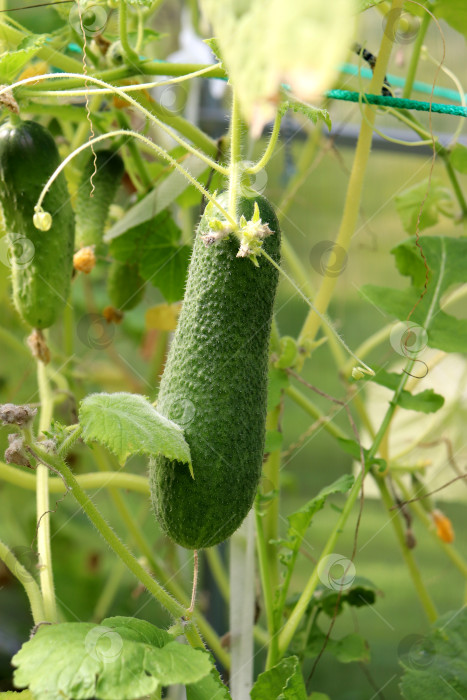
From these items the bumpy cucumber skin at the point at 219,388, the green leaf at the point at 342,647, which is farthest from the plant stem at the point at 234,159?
the green leaf at the point at 342,647

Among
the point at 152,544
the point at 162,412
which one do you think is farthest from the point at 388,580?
the point at 162,412

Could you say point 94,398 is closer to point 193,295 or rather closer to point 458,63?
point 193,295

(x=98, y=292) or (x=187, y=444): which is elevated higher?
(x=98, y=292)

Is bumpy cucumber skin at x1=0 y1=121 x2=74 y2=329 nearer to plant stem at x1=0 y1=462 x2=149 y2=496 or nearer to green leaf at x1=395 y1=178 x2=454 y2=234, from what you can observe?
plant stem at x1=0 y1=462 x2=149 y2=496

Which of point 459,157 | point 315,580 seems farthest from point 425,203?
point 315,580

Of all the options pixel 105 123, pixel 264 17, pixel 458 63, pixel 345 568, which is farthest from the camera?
pixel 458 63

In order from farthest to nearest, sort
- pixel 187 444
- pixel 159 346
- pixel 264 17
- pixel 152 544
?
pixel 152 544
pixel 159 346
pixel 187 444
pixel 264 17

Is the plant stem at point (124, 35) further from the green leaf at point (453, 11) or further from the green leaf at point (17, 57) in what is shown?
the green leaf at point (453, 11)

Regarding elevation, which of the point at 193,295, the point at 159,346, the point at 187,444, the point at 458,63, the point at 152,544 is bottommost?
the point at 152,544
